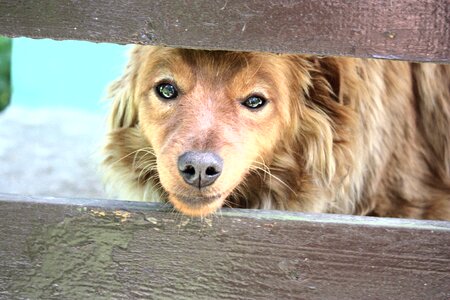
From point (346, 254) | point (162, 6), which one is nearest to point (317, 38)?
point (162, 6)

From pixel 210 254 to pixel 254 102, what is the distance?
65cm

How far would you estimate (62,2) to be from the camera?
1733 mm

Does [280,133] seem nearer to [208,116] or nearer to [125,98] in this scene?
[208,116]

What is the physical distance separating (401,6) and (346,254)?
2.19ft

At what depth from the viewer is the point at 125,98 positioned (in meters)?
2.77

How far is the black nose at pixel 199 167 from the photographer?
200cm

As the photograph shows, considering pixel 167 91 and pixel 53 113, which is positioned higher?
pixel 167 91

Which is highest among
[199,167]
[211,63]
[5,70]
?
[211,63]

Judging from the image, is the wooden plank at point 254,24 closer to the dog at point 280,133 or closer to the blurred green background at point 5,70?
the dog at point 280,133

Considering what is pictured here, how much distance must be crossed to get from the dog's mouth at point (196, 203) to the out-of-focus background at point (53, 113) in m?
2.57

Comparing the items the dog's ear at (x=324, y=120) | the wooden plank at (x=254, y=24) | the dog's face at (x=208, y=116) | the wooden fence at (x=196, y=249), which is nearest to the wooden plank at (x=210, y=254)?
the wooden fence at (x=196, y=249)

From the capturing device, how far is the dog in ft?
7.11

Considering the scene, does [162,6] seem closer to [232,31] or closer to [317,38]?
[232,31]

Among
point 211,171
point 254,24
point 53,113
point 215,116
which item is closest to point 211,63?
point 215,116
